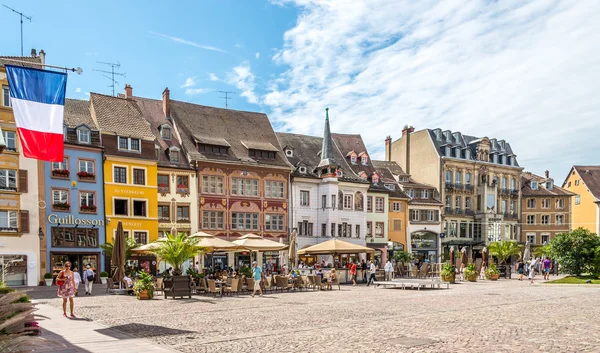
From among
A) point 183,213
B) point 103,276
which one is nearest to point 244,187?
point 183,213

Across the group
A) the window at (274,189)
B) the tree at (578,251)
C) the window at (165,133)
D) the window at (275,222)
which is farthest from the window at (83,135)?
the tree at (578,251)

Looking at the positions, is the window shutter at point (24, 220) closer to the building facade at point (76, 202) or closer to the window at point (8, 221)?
the window at point (8, 221)

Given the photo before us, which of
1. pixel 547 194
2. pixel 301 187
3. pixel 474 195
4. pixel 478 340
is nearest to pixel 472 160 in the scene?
pixel 474 195

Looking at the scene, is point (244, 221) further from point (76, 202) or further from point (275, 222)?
point (76, 202)

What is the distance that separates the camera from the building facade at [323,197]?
45.4 metres

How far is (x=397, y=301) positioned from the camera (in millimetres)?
20047

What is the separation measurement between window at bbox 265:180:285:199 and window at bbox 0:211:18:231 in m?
17.9

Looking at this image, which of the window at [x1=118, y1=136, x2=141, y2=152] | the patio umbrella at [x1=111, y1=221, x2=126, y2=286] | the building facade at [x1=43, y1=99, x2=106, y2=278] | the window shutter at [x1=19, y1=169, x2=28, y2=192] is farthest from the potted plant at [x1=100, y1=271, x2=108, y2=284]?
the patio umbrella at [x1=111, y1=221, x2=126, y2=286]

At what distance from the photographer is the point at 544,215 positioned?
67.7m

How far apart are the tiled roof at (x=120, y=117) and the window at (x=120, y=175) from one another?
2366 millimetres

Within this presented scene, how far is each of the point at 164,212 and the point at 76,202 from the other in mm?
6125

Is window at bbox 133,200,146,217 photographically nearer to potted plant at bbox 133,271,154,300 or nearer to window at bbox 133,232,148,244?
window at bbox 133,232,148,244

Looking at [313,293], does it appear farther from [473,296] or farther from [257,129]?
[257,129]

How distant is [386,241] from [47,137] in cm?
4169
